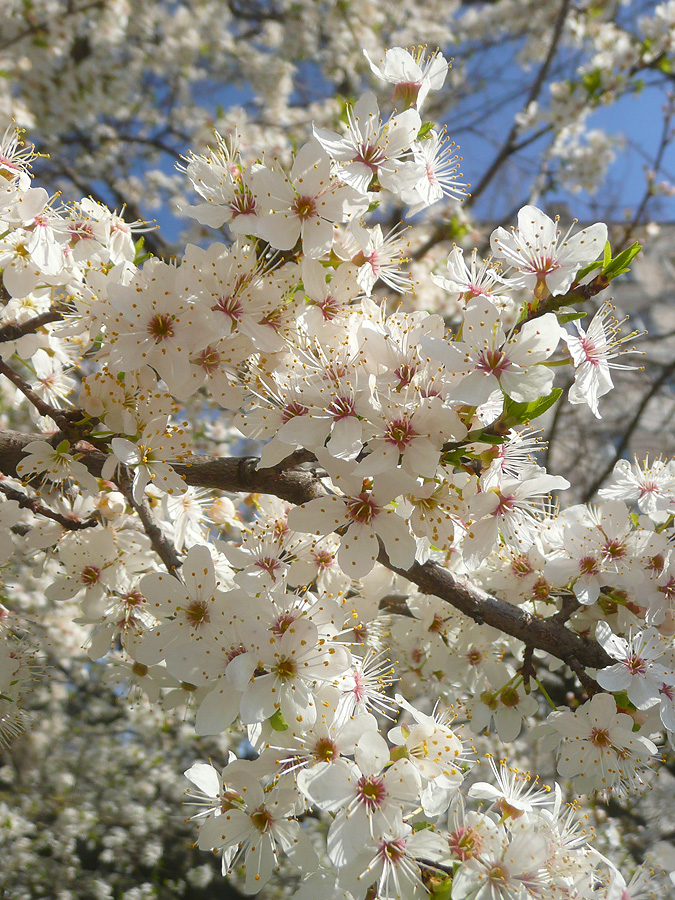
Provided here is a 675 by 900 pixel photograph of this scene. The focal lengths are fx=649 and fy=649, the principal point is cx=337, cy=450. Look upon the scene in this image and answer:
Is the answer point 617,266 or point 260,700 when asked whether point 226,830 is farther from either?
point 617,266

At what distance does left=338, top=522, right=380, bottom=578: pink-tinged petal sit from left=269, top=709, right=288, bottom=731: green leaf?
292 mm

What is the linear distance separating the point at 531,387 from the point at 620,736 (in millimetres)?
890

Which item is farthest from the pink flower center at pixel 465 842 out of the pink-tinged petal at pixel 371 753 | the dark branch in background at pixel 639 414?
the dark branch in background at pixel 639 414

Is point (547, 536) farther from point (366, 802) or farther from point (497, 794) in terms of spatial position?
point (366, 802)

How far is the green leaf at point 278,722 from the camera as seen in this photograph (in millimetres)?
1217

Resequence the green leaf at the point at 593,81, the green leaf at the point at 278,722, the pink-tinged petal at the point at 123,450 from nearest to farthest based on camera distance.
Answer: the green leaf at the point at 278,722, the pink-tinged petal at the point at 123,450, the green leaf at the point at 593,81

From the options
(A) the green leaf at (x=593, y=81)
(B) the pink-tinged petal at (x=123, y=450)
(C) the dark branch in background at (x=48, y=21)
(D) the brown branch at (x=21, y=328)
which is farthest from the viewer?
(C) the dark branch in background at (x=48, y=21)

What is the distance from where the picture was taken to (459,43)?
7457mm

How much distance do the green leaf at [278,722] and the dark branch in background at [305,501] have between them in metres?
0.41

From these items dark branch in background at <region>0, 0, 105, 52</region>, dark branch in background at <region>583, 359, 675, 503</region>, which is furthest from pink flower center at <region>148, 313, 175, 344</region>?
dark branch in background at <region>0, 0, 105, 52</region>

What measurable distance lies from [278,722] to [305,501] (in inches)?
18.5

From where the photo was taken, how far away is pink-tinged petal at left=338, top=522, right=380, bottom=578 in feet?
4.21

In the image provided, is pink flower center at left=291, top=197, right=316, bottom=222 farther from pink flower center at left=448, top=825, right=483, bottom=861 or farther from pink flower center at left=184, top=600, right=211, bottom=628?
pink flower center at left=448, top=825, right=483, bottom=861

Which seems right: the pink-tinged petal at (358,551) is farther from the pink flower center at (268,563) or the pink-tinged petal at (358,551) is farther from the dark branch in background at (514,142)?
the dark branch in background at (514,142)
